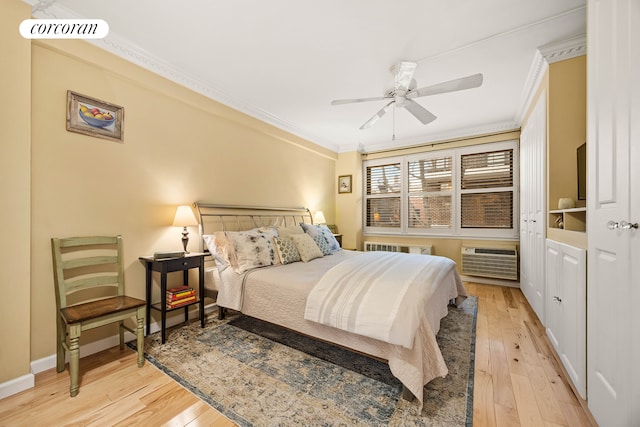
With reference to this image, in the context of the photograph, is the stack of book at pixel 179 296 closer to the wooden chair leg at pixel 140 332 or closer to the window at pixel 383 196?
the wooden chair leg at pixel 140 332

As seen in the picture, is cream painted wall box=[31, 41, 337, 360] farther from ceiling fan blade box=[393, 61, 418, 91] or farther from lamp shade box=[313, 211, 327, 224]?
ceiling fan blade box=[393, 61, 418, 91]

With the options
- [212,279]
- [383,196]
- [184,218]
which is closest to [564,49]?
[383,196]

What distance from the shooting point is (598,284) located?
1.33 metres

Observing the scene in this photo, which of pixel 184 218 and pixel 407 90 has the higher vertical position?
pixel 407 90

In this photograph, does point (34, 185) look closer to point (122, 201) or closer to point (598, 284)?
point (122, 201)

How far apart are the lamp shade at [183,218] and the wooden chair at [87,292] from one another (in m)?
0.49

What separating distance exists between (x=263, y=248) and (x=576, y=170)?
9.72 feet

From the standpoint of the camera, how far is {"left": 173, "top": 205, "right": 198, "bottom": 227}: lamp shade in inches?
103

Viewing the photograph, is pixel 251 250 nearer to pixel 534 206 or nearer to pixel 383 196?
pixel 534 206

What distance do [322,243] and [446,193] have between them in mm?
2802

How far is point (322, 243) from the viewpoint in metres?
3.47

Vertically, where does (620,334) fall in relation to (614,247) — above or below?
below

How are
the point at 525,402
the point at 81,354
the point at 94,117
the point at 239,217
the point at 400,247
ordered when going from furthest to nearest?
the point at 400,247
the point at 239,217
the point at 94,117
the point at 81,354
the point at 525,402

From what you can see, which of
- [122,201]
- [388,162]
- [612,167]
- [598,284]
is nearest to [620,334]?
[598,284]
